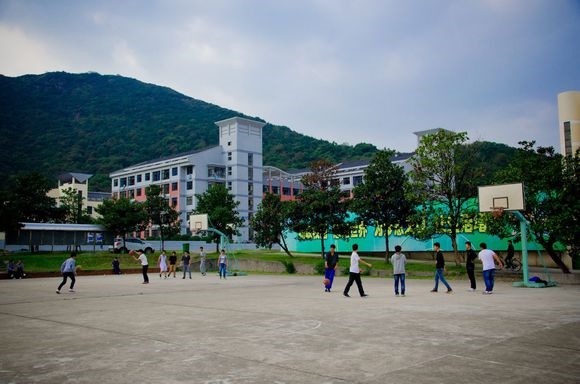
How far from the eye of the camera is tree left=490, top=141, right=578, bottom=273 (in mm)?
20328

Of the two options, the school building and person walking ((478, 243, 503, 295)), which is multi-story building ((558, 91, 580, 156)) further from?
the school building

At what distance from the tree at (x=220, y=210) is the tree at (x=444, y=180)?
76.5ft

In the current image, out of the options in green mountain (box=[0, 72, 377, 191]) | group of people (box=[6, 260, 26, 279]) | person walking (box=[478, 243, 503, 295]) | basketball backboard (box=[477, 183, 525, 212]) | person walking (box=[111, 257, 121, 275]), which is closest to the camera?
person walking (box=[478, 243, 503, 295])

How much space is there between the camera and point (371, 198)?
1209 inches

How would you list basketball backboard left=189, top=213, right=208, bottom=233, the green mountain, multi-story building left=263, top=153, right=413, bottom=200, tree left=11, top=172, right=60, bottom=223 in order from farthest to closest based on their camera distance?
the green mountain
multi-story building left=263, top=153, right=413, bottom=200
tree left=11, top=172, right=60, bottom=223
basketball backboard left=189, top=213, right=208, bottom=233

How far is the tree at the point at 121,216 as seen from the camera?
51406mm

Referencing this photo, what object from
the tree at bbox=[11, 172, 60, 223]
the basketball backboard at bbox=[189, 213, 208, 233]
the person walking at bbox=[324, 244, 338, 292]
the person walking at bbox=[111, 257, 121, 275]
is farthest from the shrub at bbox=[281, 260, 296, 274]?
the tree at bbox=[11, 172, 60, 223]

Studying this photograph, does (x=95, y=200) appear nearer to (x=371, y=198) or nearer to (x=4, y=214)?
(x=4, y=214)

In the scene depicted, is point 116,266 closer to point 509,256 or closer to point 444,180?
point 444,180

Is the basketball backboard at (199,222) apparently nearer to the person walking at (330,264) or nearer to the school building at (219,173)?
the person walking at (330,264)

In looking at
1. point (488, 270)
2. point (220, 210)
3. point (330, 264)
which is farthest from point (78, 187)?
point (488, 270)

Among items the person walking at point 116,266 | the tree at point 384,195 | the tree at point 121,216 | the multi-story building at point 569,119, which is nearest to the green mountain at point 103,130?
the tree at point 121,216

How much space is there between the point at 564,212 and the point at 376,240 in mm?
18264

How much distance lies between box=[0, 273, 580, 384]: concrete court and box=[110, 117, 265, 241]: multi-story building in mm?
63880
